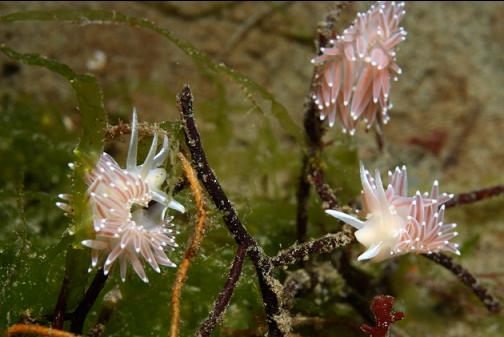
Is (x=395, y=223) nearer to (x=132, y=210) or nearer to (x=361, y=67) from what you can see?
(x=361, y=67)

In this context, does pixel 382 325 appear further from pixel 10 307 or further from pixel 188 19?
pixel 188 19

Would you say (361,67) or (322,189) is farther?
(322,189)

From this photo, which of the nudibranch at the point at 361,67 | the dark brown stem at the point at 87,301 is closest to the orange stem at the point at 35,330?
the dark brown stem at the point at 87,301

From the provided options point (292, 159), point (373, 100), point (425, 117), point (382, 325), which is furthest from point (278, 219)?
point (425, 117)

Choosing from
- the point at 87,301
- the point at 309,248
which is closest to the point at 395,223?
the point at 309,248

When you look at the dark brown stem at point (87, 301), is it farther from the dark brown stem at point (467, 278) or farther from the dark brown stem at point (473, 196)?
the dark brown stem at point (473, 196)

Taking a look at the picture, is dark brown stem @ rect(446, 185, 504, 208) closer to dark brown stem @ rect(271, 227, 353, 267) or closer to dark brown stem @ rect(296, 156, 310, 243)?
dark brown stem @ rect(296, 156, 310, 243)

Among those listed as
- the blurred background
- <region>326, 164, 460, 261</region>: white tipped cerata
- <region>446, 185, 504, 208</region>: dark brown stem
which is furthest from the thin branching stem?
<region>446, 185, 504, 208</region>: dark brown stem
